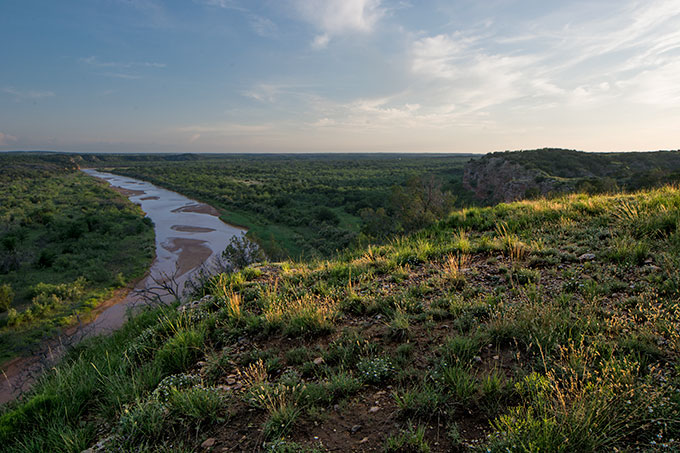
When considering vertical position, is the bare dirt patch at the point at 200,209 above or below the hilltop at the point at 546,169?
below

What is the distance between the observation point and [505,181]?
39469 millimetres

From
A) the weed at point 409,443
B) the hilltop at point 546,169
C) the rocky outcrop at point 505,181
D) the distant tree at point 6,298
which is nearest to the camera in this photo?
the weed at point 409,443

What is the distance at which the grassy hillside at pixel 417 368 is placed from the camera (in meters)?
2.41

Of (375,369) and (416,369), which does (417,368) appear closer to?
(416,369)

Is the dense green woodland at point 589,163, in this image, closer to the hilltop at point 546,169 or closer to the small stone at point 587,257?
the hilltop at point 546,169

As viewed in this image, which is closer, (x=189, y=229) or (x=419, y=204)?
(x=419, y=204)

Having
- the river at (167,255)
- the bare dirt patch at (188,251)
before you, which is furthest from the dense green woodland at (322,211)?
the bare dirt patch at (188,251)

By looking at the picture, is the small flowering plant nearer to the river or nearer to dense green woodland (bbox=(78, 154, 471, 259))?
the river

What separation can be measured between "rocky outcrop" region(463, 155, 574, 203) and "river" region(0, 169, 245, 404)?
26894 mm

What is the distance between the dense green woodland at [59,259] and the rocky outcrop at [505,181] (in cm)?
3110

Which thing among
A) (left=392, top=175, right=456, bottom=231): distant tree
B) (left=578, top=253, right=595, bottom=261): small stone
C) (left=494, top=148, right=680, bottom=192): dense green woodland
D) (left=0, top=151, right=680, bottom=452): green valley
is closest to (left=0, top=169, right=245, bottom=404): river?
(left=0, top=151, right=680, bottom=452): green valley

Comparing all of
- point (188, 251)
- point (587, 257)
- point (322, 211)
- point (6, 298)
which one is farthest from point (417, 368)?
point (322, 211)

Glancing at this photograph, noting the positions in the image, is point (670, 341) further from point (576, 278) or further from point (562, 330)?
point (576, 278)

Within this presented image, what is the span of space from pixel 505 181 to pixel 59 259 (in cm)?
4593
